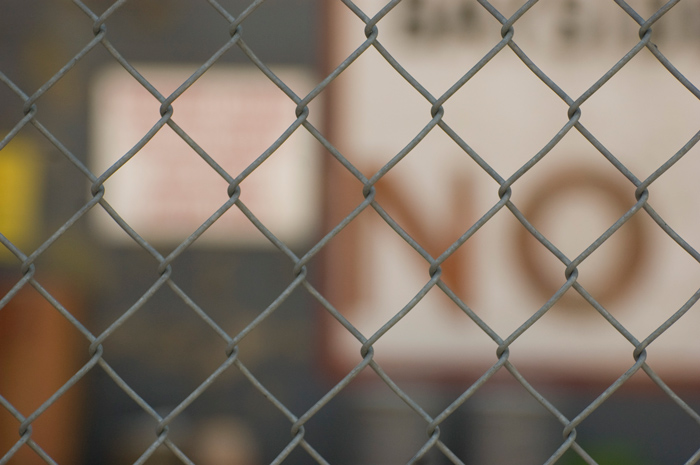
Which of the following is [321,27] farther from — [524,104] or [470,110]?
[524,104]

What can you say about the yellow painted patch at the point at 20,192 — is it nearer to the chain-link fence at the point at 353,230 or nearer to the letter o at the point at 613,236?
the chain-link fence at the point at 353,230

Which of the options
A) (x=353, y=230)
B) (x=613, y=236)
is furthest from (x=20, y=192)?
(x=613, y=236)

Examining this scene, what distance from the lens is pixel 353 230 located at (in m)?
2.21

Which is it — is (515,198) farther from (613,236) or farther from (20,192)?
(20,192)

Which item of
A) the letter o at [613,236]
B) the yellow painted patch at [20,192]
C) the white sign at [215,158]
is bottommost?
the letter o at [613,236]

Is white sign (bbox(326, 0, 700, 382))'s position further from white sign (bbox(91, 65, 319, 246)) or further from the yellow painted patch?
the yellow painted patch

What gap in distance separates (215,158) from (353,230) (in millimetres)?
517

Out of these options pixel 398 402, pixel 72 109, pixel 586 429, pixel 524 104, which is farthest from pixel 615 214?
pixel 72 109

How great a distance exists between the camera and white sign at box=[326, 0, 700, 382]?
7.18 ft

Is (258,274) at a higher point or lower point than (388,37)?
lower

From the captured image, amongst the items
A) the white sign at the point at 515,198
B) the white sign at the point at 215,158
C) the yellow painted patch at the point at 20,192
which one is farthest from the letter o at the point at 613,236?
the yellow painted patch at the point at 20,192

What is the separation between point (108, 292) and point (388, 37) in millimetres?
1244

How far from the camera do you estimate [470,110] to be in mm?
2215

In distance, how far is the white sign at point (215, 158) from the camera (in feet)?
7.30
